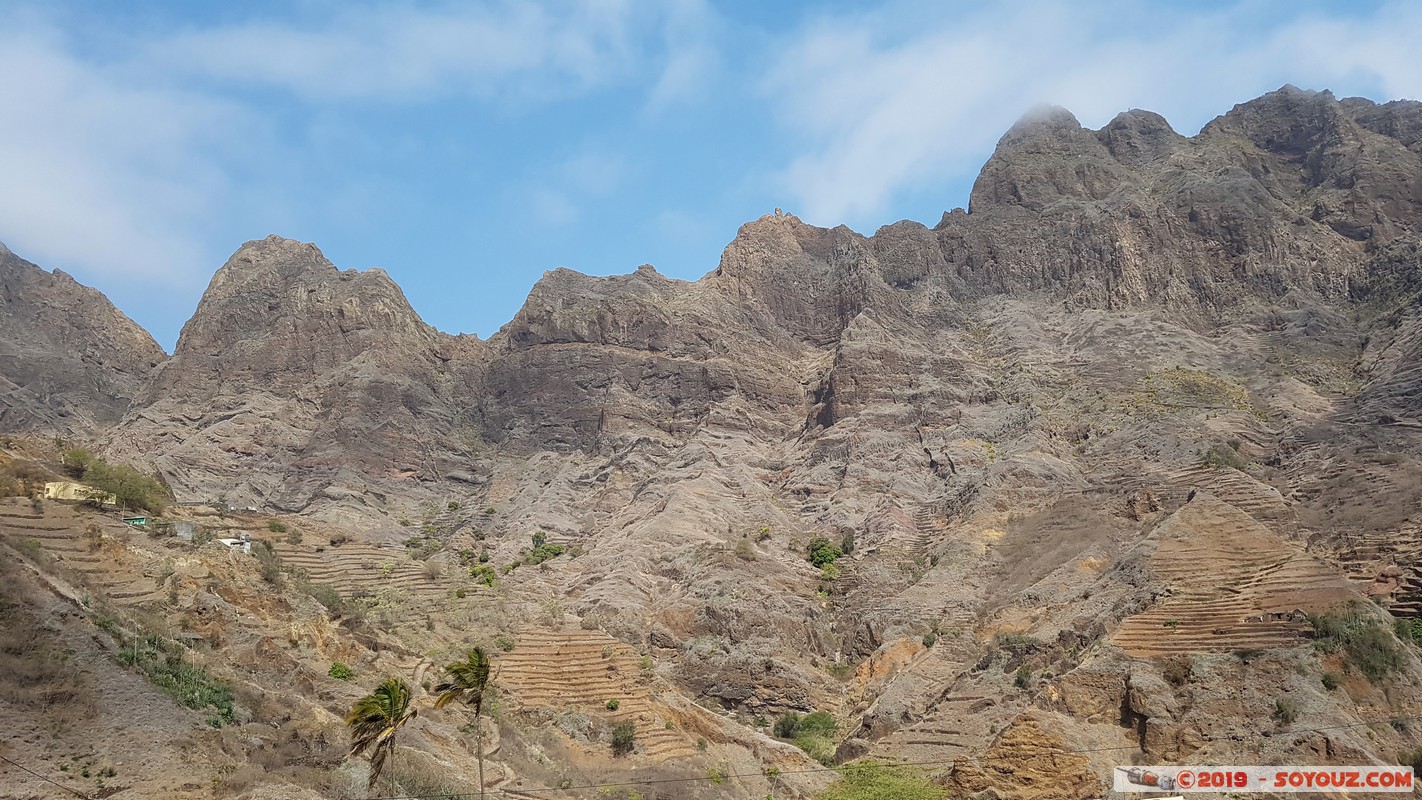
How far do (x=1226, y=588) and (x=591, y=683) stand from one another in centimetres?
3338

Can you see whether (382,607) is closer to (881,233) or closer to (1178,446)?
(1178,446)

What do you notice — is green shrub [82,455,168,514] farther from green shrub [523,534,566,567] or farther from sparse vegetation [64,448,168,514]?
green shrub [523,534,566,567]

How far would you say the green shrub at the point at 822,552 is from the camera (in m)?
104

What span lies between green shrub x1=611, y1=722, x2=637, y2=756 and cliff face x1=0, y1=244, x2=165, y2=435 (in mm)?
96383

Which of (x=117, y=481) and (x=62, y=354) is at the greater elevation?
(x=62, y=354)

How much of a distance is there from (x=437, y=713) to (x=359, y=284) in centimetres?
10819

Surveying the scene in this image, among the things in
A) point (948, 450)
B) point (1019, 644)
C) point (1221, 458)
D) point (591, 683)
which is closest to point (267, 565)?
point (591, 683)

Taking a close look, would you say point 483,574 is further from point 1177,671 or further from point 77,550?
point 1177,671

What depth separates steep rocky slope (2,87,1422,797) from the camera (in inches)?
2549

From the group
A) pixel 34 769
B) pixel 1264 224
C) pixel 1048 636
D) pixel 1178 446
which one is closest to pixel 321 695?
pixel 34 769

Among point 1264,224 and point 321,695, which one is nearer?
point 321,695

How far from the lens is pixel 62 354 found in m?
154

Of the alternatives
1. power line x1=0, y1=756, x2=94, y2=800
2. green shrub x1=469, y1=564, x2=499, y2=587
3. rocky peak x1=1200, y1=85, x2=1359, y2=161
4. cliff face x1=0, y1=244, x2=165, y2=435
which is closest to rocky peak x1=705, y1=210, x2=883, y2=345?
rocky peak x1=1200, y1=85, x2=1359, y2=161

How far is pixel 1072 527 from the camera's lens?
96.8 metres
